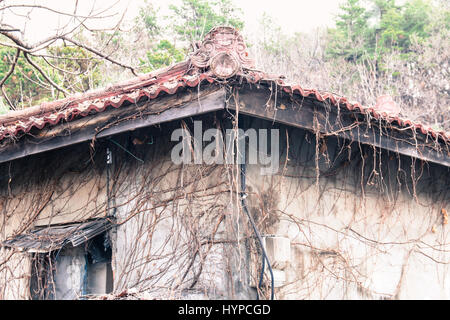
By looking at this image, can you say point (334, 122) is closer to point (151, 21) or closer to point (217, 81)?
point (217, 81)

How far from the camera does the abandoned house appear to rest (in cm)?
551

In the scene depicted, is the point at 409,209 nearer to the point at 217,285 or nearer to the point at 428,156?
the point at 428,156

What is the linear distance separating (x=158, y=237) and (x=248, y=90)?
214cm

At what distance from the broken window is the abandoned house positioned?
18mm

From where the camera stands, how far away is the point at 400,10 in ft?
84.7

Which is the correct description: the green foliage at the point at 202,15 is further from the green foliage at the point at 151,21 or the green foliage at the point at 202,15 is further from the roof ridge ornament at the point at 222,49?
the roof ridge ornament at the point at 222,49

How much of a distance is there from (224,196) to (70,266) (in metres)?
2.34

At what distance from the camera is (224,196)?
5.79m

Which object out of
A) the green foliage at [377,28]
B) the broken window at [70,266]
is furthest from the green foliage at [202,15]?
the broken window at [70,266]

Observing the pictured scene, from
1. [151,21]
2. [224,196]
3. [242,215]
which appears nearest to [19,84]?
[151,21]

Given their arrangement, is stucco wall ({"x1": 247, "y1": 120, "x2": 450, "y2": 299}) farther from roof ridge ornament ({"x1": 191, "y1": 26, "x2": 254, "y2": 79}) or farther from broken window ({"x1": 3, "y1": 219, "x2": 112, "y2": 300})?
broken window ({"x1": 3, "y1": 219, "x2": 112, "y2": 300})
